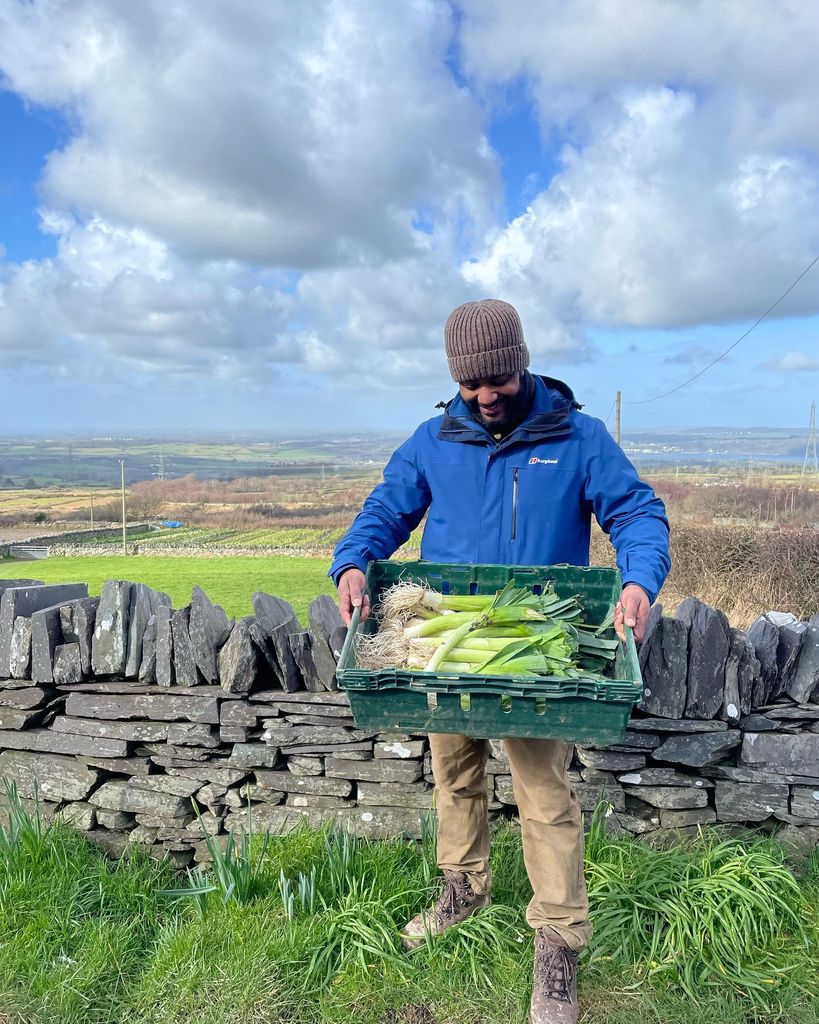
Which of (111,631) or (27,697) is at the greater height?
(111,631)

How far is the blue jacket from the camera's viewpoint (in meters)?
3.03

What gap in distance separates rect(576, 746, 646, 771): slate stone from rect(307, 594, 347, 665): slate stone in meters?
1.45

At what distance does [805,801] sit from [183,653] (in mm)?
3315

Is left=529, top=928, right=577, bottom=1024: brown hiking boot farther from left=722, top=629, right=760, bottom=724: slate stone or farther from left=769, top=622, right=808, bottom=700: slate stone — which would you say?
left=769, top=622, right=808, bottom=700: slate stone

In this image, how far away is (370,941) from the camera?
3.14 meters

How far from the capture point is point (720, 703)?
12.1 ft

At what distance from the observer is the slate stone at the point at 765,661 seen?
371cm

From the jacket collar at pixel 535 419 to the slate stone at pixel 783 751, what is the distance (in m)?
1.97

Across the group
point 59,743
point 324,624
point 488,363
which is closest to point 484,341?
point 488,363

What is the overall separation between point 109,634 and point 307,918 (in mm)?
1838

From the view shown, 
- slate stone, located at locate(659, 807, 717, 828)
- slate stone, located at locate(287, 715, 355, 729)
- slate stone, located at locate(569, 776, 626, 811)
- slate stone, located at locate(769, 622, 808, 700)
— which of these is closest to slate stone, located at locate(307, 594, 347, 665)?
slate stone, located at locate(287, 715, 355, 729)

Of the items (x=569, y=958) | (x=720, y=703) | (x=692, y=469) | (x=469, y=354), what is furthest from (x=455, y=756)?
(x=692, y=469)

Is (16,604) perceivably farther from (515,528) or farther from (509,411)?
(509,411)

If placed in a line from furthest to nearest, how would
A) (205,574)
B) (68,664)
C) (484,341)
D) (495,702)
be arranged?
(205,574), (68,664), (484,341), (495,702)
